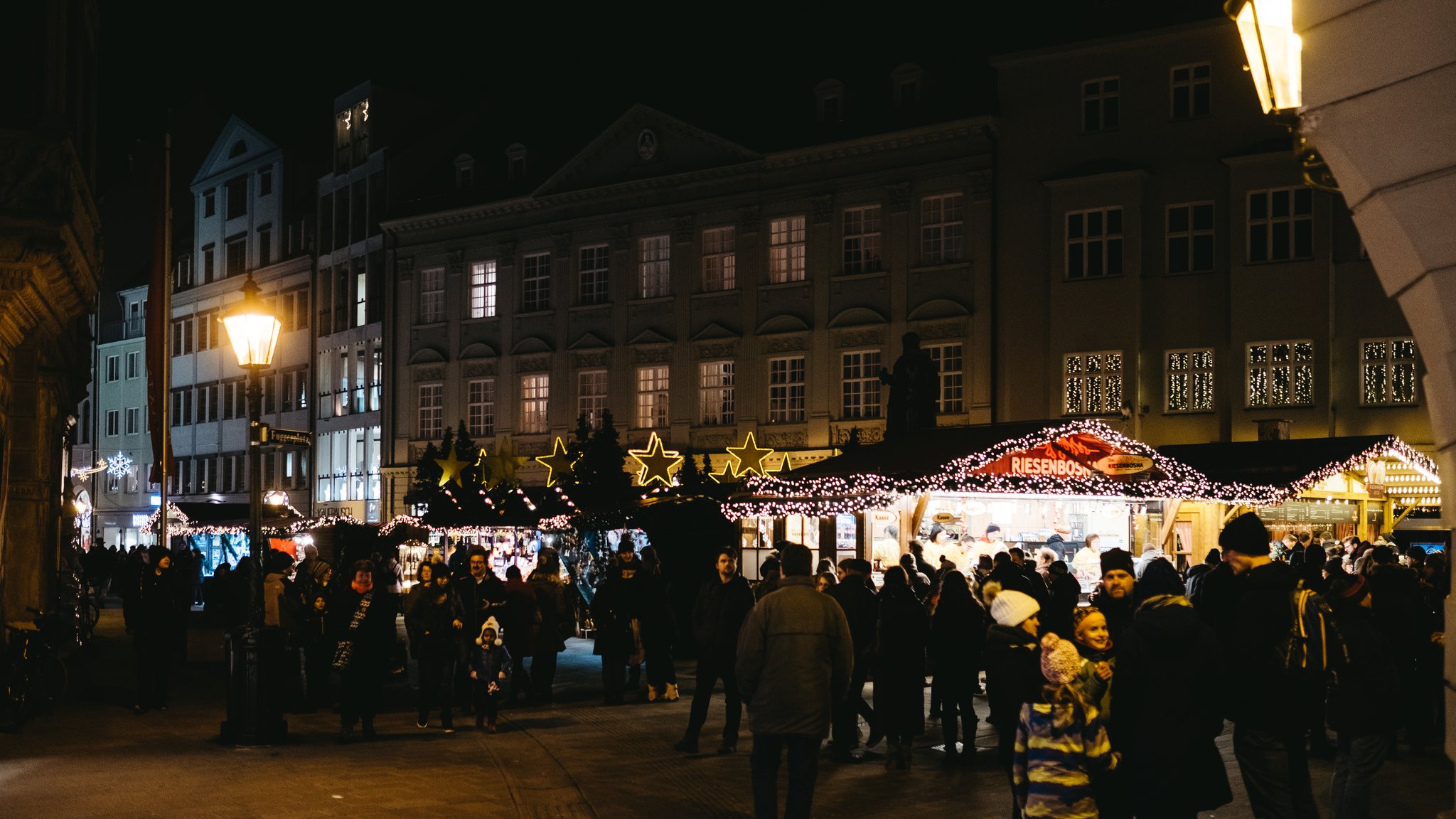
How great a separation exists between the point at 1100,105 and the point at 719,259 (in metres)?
11.1

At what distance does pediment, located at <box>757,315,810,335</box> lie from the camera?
40.1m

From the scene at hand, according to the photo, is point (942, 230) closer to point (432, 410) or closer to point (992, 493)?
point (432, 410)

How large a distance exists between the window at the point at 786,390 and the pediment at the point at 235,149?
1016 inches

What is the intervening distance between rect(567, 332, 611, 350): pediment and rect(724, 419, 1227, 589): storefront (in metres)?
21.1

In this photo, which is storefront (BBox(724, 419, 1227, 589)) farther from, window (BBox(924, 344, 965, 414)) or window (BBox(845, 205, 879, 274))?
window (BBox(845, 205, 879, 274))

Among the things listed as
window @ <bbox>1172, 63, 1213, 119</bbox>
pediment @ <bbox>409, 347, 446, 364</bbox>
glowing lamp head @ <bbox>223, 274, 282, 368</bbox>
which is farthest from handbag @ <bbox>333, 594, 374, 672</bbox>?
pediment @ <bbox>409, 347, 446, 364</bbox>

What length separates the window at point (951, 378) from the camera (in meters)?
37.3

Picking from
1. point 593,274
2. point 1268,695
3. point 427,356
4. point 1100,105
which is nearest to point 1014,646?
point 1268,695

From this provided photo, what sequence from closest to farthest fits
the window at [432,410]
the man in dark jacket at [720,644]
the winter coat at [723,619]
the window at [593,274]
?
the man in dark jacket at [720,644]
the winter coat at [723,619]
the window at [593,274]
the window at [432,410]

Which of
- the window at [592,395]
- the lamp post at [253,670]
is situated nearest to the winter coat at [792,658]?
the lamp post at [253,670]

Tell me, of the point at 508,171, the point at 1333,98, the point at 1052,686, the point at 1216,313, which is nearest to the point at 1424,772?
the point at 1052,686

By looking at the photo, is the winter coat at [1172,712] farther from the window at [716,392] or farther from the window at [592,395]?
the window at [592,395]

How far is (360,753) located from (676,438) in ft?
93.0

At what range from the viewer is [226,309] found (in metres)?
60.4
